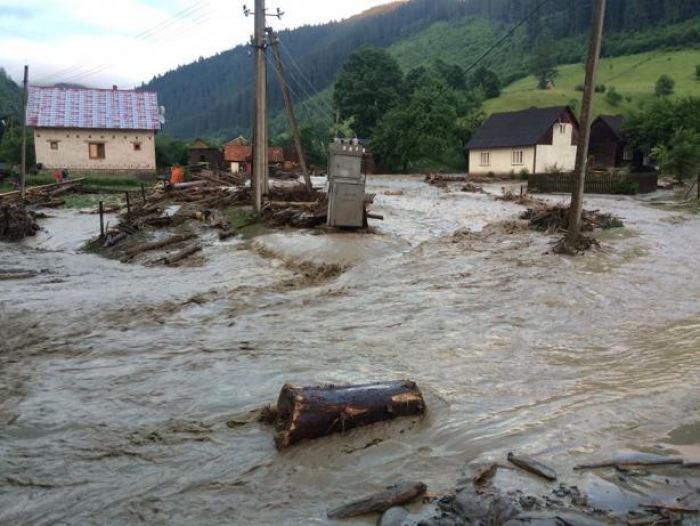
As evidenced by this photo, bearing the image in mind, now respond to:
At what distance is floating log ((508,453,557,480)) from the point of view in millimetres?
4129

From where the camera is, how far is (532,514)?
3559mm

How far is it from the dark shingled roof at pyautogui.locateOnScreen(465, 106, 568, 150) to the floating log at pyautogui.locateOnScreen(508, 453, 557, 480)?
50422mm

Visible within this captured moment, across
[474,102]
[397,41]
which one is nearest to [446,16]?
[397,41]

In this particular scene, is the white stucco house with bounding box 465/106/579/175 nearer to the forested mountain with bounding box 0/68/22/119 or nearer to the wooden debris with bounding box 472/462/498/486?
the wooden debris with bounding box 472/462/498/486

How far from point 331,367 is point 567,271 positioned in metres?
6.82

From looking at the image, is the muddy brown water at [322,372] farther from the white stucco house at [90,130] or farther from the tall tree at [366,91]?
the tall tree at [366,91]

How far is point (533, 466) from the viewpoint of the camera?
4242 mm

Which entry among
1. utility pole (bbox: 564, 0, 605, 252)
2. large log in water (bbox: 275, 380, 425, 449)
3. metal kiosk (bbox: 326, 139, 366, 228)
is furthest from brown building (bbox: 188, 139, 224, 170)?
large log in water (bbox: 275, 380, 425, 449)

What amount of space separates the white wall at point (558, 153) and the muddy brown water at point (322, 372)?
40.0 meters

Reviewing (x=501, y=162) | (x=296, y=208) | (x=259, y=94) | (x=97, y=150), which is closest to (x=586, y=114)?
(x=296, y=208)

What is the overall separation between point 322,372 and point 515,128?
52809 mm

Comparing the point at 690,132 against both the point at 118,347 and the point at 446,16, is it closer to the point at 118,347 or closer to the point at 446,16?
the point at 118,347

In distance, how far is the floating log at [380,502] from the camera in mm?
3807

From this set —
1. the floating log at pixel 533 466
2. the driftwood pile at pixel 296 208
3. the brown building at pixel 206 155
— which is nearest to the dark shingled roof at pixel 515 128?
the brown building at pixel 206 155
